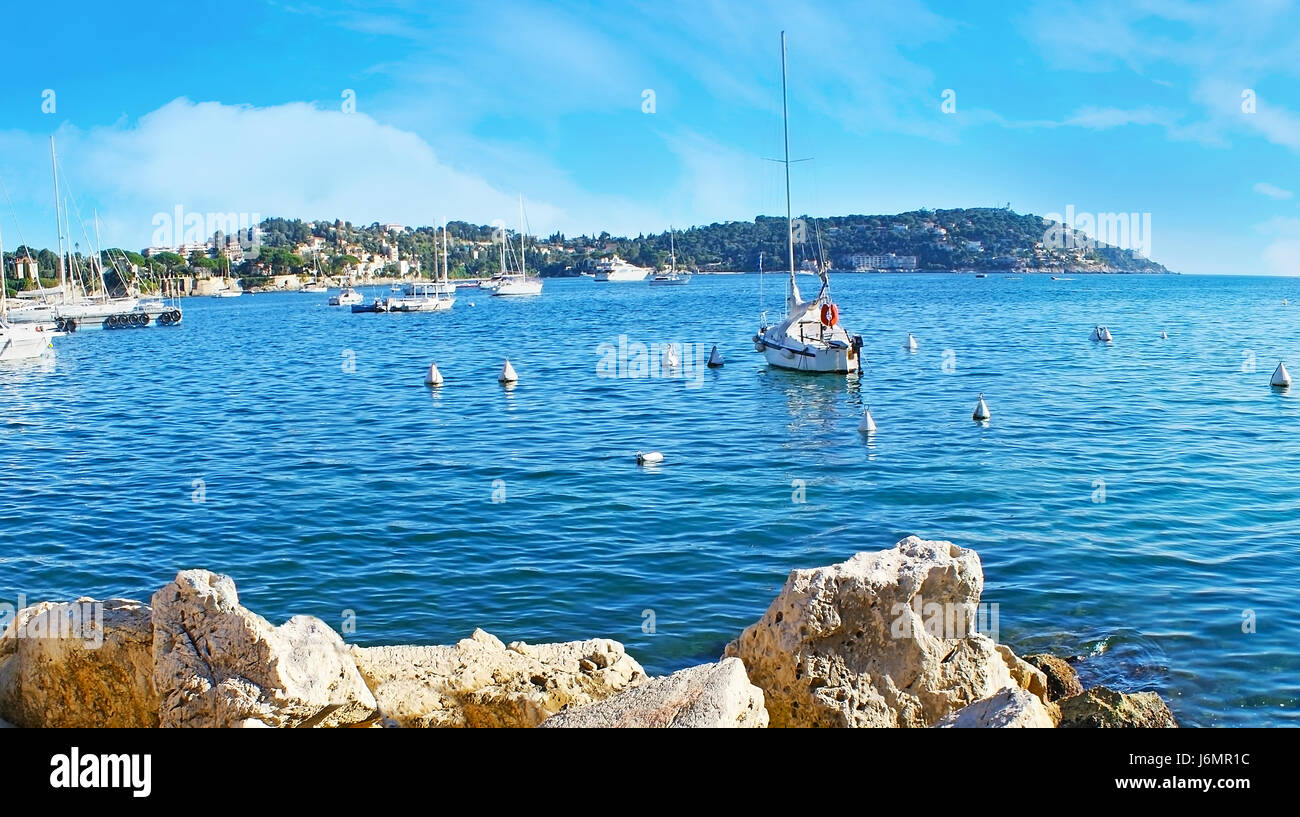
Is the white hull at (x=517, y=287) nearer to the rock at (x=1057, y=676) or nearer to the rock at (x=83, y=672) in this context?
the rock at (x=1057, y=676)

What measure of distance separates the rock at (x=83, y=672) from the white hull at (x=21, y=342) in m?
52.1

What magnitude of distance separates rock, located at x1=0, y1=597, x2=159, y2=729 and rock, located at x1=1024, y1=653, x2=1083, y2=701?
7.80 metres

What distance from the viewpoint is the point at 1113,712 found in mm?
8047

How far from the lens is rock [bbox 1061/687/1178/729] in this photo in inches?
311

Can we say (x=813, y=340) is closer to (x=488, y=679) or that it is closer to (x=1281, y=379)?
(x=1281, y=379)

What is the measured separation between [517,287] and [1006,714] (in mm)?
132769

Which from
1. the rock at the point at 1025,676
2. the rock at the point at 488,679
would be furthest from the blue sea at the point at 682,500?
the rock at the point at 488,679

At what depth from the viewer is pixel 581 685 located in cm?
877

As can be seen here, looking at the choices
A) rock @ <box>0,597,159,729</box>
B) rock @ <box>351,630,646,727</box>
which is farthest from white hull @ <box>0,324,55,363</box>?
rock @ <box>351,630,646,727</box>

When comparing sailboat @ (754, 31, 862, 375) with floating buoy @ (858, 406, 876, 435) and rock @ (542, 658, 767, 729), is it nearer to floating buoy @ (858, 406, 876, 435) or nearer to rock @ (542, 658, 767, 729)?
floating buoy @ (858, 406, 876, 435)

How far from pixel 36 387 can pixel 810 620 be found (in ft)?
139

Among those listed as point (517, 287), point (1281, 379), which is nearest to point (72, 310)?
point (517, 287)

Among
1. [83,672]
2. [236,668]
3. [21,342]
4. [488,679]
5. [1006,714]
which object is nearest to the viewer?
[1006,714]
